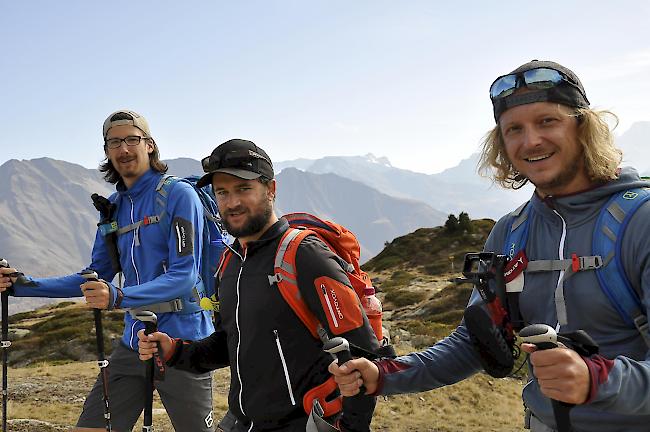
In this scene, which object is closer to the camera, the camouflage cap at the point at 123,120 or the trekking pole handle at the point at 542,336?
the trekking pole handle at the point at 542,336

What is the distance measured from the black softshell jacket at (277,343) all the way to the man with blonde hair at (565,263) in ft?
→ 2.60

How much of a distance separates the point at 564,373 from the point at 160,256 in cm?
472

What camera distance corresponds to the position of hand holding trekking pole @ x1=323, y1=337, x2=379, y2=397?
119 inches

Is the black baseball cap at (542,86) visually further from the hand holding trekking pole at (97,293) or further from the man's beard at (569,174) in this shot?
the hand holding trekking pole at (97,293)

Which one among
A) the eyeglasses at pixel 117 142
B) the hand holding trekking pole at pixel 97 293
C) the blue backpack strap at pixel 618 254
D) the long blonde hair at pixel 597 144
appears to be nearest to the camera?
the blue backpack strap at pixel 618 254

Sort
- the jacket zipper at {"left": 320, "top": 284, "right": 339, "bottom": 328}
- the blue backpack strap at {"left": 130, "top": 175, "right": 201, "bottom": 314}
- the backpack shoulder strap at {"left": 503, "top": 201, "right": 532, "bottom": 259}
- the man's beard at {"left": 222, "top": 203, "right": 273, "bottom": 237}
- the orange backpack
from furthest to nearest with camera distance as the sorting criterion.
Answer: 1. the blue backpack strap at {"left": 130, "top": 175, "right": 201, "bottom": 314}
2. the man's beard at {"left": 222, "top": 203, "right": 273, "bottom": 237}
3. the orange backpack
4. the jacket zipper at {"left": 320, "top": 284, "right": 339, "bottom": 328}
5. the backpack shoulder strap at {"left": 503, "top": 201, "right": 532, "bottom": 259}

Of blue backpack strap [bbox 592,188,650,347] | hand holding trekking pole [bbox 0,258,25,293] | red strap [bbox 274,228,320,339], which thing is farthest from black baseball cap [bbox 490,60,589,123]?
hand holding trekking pole [bbox 0,258,25,293]

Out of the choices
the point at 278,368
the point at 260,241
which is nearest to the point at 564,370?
the point at 278,368

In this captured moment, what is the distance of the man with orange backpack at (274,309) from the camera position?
3.95 metres

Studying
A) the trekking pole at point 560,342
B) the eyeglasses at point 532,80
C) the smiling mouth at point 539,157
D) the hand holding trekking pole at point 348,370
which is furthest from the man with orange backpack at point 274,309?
the eyeglasses at point 532,80

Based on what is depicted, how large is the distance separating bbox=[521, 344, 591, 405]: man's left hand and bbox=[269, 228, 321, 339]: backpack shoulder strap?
2.08 m

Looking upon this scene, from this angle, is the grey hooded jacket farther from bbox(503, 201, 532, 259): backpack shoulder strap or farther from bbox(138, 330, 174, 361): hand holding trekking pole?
bbox(138, 330, 174, 361): hand holding trekking pole

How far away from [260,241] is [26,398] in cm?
1532

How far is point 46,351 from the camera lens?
117 ft
